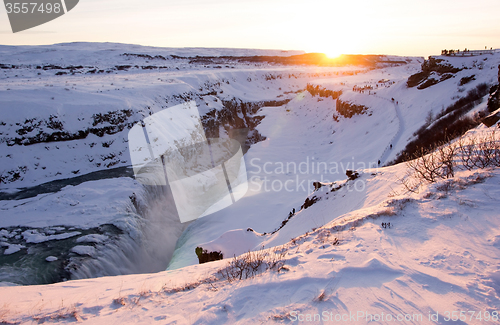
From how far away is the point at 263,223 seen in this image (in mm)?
15727

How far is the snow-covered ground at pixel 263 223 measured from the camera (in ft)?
12.9

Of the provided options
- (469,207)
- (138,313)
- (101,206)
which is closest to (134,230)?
(101,206)

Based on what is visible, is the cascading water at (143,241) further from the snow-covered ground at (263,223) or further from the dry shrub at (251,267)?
the dry shrub at (251,267)

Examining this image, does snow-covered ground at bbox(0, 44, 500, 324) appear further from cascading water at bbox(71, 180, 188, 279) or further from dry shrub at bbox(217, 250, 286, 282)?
dry shrub at bbox(217, 250, 286, 282)

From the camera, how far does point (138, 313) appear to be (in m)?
4.23

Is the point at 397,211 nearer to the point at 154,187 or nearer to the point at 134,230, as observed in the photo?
the point at 134,230

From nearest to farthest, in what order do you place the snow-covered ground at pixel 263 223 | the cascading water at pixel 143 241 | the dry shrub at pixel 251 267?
the snow-covered ground at pixel 263 223
the dry shrub at pixel 251 267
the cascading water at pixel 143 241

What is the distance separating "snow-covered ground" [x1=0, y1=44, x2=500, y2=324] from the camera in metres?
3.93

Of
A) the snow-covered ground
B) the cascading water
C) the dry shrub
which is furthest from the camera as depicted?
the cascading water

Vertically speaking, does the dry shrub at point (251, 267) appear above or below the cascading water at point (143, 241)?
above

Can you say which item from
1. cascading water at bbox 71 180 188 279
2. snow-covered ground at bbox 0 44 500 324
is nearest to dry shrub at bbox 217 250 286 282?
snow-covered ground at bbox 0 44 500 324

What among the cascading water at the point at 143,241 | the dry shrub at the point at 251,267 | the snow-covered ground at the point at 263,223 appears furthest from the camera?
the cascading water at the point at 143,241

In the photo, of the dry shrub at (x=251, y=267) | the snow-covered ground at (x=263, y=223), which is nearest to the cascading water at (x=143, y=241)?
the snow-covered ground at (x=263, y=223)

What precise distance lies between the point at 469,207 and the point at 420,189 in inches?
70.1
